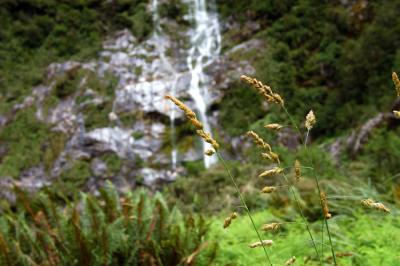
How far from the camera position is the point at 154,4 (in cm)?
2095

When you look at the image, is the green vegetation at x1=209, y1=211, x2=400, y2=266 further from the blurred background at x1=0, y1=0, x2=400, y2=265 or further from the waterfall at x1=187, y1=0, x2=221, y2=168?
the waterfall at x1=187, y1=0, x2=221, y2=168

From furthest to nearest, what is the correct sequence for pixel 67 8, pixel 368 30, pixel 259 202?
pixel 67 8
pixel 368 30
pixel 259 202

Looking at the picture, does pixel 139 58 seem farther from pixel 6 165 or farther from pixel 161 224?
pixel 161 224

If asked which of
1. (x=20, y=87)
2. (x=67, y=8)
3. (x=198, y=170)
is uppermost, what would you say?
(x=67, y=8)

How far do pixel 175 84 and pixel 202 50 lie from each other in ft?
7.02

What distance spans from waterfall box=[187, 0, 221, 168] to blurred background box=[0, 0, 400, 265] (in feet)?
0.18

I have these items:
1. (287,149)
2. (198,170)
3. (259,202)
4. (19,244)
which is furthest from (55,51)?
(19,244)

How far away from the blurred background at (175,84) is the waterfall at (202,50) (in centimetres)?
6

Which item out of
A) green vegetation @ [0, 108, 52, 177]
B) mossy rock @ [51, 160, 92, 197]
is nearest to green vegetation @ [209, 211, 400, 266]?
mossy rock @ [51, 160, 92, 197]

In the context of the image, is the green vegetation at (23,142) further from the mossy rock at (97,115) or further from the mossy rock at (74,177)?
the mossy rock at (97,115)

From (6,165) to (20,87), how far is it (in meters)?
4.26

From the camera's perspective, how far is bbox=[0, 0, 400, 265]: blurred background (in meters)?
14.4

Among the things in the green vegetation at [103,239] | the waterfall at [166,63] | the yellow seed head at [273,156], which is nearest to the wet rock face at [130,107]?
the waterfall at [166,63]

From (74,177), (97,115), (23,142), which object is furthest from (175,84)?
(23,142)
